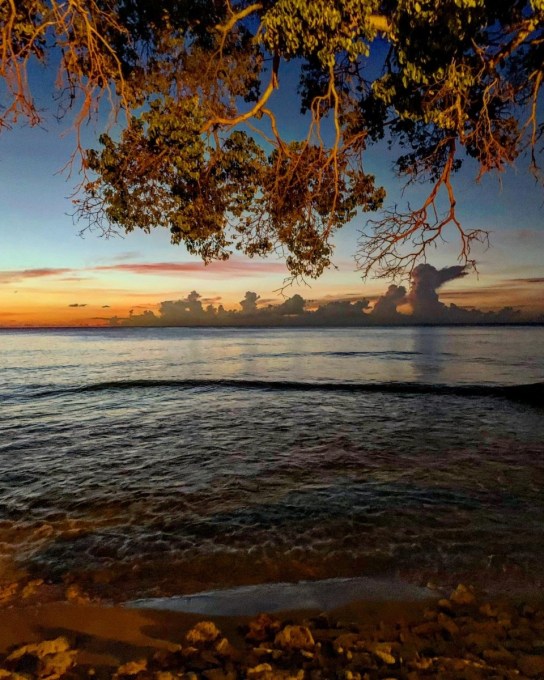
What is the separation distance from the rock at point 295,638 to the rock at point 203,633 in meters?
0.59

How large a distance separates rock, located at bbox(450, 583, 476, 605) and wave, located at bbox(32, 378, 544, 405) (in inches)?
679

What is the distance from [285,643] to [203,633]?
0.78m

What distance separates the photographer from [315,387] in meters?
23.6

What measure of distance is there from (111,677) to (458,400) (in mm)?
19255

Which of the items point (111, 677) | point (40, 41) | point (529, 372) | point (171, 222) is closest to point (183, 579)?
point (111, 677)

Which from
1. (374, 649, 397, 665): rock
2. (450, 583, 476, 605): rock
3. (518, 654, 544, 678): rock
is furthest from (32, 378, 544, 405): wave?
(374, 649, 397, 665): rock

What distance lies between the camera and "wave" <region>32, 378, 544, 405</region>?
20.5 meters

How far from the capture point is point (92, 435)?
492 inches

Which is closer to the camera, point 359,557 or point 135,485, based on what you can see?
point 359,557

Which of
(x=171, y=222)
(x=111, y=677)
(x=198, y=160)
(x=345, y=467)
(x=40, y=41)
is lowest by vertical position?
(x=345, y=467)

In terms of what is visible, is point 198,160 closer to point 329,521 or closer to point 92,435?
point 329,521

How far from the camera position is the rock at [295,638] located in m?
3.23

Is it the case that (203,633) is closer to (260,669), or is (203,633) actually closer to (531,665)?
(260,669)

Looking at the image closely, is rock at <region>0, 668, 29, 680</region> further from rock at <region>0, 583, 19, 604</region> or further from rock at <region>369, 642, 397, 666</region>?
rock at <region>369, 642, 397, 666</region>
